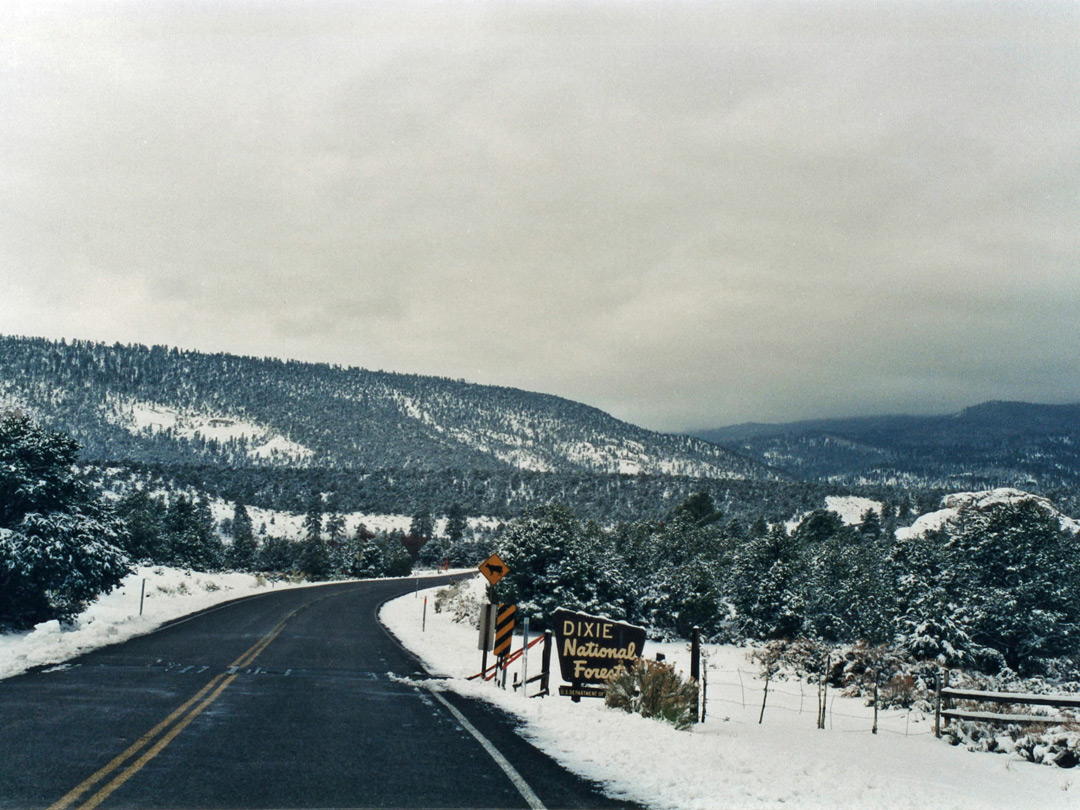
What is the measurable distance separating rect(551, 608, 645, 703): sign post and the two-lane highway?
2.00 m

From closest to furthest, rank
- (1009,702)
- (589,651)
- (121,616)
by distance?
(1009,702) → (589,651) → (121,616)

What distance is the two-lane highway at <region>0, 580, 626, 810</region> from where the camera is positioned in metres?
7.42

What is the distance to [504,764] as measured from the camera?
364 inches

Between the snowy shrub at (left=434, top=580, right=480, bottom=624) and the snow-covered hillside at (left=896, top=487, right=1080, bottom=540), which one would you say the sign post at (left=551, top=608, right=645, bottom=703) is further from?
the snow-covered hillside at (left=896, top=487, right=1080, bottom=540)

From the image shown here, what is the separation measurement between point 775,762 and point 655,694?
3177 millimetres

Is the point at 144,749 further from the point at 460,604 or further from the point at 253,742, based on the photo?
the point at 460,604

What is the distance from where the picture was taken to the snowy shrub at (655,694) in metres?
13.0

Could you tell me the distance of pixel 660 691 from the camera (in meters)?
13.3

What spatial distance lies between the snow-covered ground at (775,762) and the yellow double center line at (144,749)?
4.68 meters

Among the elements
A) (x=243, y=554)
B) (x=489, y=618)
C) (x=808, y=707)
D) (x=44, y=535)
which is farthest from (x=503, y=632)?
(x=243, y=554)

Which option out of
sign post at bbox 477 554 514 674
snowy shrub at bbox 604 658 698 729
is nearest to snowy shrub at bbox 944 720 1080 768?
snowy shrub at bbox 604 658 698 729

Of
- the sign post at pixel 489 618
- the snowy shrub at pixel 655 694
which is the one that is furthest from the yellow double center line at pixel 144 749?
the snowy shrub at pixel 655 694

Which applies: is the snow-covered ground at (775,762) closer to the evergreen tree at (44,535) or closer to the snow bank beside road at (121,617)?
the snow bank beside road at (121,617)

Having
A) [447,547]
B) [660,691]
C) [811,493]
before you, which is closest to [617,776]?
[660,691]
